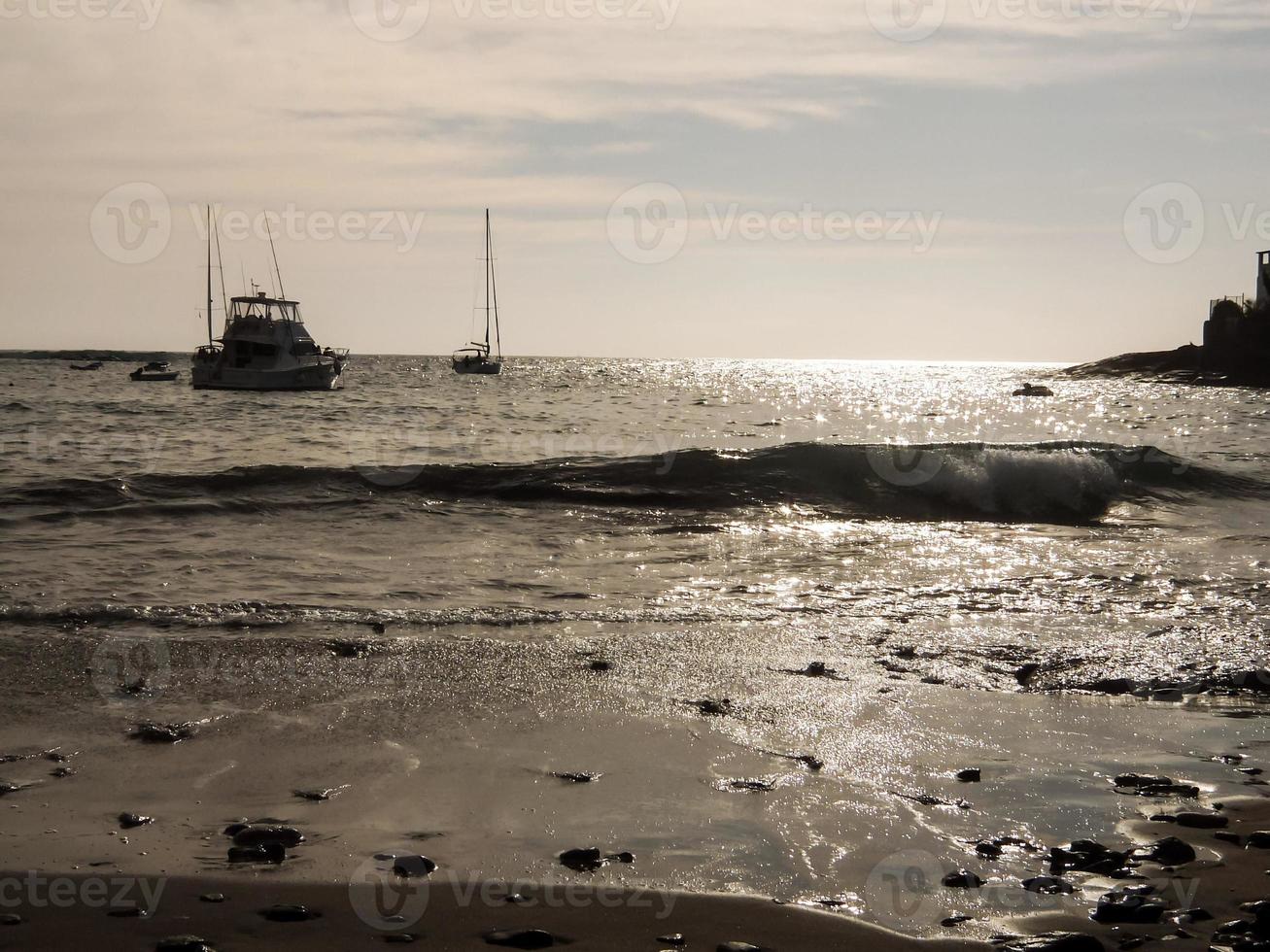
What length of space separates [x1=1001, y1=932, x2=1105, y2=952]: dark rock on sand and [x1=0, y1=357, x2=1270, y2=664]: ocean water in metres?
6.11

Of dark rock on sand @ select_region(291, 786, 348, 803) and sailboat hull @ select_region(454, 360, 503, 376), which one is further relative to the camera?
sailboat hull @ select_region(454, 360, 503, 376)

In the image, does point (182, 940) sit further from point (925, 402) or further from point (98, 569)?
point (925, 402)

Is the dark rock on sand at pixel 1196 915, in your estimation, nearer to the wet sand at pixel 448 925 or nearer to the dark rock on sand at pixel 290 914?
the wet sand at pixel 448 925

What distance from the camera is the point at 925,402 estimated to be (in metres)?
80.1

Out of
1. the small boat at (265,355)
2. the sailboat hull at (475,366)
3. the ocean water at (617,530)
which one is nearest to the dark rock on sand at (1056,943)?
the ocean water at (617,530)

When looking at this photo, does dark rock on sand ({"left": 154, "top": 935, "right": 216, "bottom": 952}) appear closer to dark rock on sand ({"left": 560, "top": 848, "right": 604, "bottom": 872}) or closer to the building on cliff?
dark rock on sand ({"left": 560, "top": 848, "right": 604, "bottom": 872})

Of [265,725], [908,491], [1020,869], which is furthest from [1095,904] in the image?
[908,491]

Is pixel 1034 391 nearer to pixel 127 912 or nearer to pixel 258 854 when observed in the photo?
pixel 258 854

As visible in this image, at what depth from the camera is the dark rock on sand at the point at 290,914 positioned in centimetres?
422

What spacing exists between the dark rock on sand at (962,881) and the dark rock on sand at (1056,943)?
48 centimetres

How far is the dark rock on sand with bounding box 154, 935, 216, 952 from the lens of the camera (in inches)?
156

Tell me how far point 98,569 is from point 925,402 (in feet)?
242

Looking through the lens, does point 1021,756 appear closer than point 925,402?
Yes

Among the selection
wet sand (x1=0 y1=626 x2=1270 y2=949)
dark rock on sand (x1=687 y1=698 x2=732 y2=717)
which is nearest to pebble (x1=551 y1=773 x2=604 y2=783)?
wet sand (x1=0 y1=626 x2=1270 y2=949)
